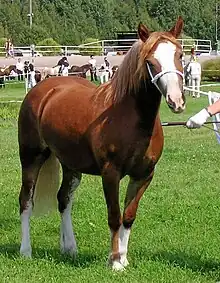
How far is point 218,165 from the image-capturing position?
12180mm

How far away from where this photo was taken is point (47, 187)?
7.44 metres

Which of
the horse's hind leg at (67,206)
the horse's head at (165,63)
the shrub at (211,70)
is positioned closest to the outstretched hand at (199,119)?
the horse's head at (165,63)

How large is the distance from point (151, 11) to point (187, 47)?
158ft

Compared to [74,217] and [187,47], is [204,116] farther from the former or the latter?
[187,47]

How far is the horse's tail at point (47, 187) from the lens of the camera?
738 centimetres

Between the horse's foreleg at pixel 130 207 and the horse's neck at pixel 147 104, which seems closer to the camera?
the horse's neck at pixel 147 104

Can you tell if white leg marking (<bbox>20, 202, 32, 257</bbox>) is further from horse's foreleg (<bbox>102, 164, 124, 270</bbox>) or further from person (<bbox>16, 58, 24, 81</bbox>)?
person (<bbox>16, 58, 24, 81</bbox>)

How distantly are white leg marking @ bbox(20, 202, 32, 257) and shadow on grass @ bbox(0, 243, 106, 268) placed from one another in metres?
0.07

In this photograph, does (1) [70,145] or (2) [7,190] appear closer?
(1) [70,145]

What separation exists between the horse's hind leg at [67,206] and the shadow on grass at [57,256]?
134 millimetres

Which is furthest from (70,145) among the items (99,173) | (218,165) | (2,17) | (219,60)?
(2,17)

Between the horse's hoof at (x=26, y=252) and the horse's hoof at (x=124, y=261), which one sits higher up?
the horse's hoof at (x=124, y=261)

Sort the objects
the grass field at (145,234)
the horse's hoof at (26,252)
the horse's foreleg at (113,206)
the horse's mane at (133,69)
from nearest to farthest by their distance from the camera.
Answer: the horse's mane at (133,69)
the horse's foreleg at (113,206)
the grass field at (145,234)
the horse's hoof at (26,252)

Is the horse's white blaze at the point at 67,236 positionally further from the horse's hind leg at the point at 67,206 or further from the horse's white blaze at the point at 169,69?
the horse's white blaze at the point at 169,69
